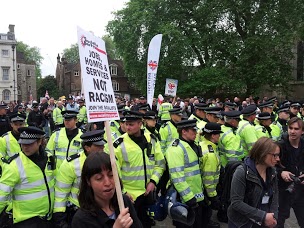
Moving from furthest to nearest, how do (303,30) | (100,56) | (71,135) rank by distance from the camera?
1. (303,30)
2. (71,135)
3. (100,56)

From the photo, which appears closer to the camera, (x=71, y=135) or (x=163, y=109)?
(x=71, y=135)

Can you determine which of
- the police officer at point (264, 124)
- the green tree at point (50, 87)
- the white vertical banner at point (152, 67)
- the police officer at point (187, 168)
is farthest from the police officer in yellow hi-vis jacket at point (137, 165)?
the green tree at point (50, 87)

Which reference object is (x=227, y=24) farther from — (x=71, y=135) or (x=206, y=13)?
(x=71, y=135)

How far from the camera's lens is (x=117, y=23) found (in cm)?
3180

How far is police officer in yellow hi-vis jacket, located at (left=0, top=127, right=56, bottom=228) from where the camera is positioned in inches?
152

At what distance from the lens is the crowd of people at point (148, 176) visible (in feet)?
8.51

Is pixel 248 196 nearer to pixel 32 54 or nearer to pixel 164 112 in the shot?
pixel 164 112

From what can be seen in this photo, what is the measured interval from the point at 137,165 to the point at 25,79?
74.7 m

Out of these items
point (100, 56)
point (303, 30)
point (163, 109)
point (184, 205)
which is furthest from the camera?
point (303, 30)

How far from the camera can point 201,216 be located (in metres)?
5.43

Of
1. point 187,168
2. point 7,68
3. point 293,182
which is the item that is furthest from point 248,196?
point 7,68

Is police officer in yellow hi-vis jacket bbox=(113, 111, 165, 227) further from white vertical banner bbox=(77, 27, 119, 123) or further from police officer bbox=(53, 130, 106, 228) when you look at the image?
white vertical banner bbox=(77, 27, 119, 123)

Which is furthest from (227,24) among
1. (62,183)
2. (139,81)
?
(62,183)

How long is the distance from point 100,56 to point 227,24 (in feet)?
91.4
